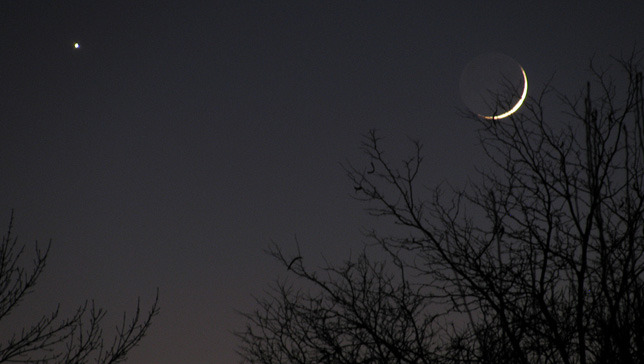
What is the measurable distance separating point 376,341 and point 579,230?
6.97 feet

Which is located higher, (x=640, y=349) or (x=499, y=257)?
(x=499, y=257)

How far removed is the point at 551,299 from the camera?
545 centimetres

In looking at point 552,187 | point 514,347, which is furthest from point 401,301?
point 552,187

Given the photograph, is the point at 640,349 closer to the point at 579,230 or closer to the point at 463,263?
the point at 579,230

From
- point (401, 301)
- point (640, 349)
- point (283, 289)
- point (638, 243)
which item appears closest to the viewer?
point (640, 349)

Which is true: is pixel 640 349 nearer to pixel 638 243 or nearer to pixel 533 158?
pixel 638 243

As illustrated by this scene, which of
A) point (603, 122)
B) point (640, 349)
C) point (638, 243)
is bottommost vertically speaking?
point (640, 349)

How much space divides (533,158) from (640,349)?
1.96m

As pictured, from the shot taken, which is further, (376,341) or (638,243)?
(376,341)

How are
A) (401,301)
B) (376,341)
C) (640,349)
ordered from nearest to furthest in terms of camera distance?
(640,349)
(376,341)
(401,301)

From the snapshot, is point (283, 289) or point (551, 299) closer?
point (551, 299)

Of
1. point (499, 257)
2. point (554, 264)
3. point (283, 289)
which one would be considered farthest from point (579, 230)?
point (283, 289)

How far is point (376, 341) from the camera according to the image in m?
5.54

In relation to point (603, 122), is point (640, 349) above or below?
below
